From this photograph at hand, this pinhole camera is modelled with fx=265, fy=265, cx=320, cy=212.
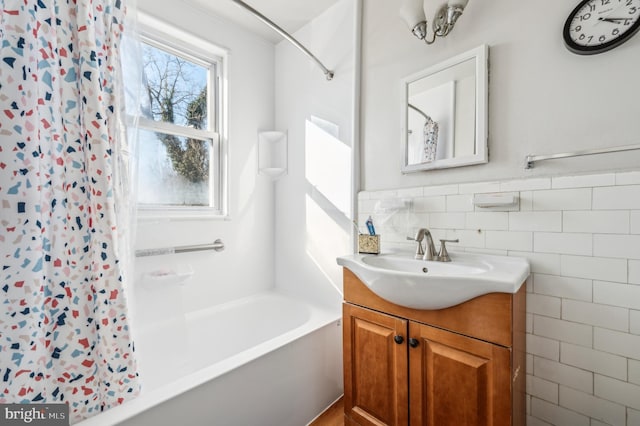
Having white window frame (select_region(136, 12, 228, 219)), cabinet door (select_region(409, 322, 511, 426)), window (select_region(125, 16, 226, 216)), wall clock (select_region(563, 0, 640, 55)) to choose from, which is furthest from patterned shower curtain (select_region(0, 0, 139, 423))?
wall clock (select_region(563, 0, 640, 55))

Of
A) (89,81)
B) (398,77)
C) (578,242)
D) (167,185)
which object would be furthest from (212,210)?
(578,242)

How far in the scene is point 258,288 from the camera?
2.25 metres

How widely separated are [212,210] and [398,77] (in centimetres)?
159

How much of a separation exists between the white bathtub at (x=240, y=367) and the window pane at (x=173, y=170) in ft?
2.70

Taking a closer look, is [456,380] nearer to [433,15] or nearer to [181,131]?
[433,15]

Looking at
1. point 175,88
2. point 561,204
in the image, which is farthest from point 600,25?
point 175,88

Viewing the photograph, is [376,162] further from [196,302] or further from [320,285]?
[196,302]

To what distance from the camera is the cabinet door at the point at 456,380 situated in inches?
33.5

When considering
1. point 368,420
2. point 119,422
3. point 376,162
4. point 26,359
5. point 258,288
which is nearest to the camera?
point 26,359

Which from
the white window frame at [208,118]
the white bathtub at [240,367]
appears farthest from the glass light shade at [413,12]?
the white bathtub at [240,367]

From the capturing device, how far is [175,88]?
1892 millimetres

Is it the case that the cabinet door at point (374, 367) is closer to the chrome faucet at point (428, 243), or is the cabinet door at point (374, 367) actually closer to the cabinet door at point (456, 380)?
the cabinet door at point (456, 380)

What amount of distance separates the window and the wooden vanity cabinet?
133 cm

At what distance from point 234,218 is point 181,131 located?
73 cm
